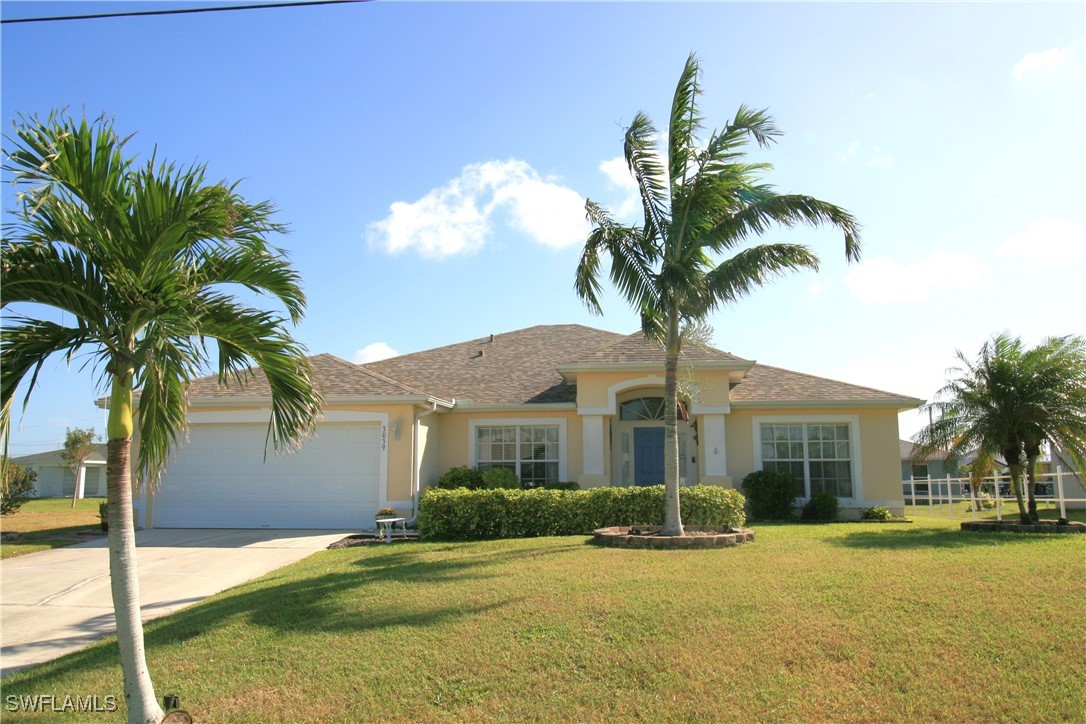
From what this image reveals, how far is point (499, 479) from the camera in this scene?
16.9 meters

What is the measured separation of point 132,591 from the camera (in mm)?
5402

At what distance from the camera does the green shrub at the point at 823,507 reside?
56.7 ft

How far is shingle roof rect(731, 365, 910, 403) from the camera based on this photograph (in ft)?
59.1

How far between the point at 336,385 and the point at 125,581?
1163 cm

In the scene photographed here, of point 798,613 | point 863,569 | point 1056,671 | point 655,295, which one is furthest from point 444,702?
point 655,295

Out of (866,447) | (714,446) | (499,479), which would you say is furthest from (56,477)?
(866,447)

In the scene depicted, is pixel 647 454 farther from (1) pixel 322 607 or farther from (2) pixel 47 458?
(2) pixel 47 458

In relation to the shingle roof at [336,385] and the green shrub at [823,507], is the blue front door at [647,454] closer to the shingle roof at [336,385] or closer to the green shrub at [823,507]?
the green shrub at [823,507]

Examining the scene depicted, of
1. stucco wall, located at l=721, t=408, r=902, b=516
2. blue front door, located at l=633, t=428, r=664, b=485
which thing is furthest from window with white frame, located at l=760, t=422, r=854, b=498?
blue front door, located at l=633, t=428, r=664, b=485

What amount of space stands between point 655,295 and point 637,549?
167 inches

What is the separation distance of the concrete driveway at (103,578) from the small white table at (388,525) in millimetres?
934

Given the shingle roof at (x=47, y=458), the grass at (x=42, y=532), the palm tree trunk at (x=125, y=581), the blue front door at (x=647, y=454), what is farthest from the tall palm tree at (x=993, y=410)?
the shingle roof at (x=47, y=458)

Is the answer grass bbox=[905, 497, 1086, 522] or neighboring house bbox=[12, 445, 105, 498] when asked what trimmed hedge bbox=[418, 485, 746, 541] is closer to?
grass bbox=[905, 497, 1086, 522]

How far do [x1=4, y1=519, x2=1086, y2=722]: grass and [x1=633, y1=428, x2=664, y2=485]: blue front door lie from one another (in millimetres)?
9343
